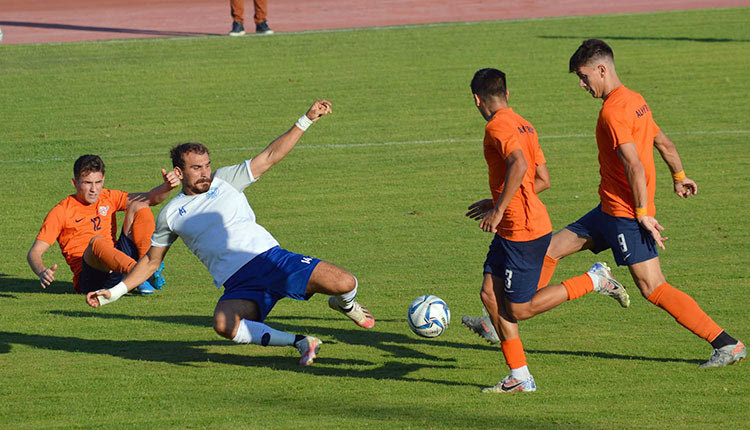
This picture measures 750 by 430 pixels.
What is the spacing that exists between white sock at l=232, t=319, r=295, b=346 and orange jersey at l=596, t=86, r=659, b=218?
8.10 ft

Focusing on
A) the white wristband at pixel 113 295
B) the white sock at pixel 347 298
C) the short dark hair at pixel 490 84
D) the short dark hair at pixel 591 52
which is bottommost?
the white sock at pixel 347 298

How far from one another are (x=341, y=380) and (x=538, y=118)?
10.1 meters

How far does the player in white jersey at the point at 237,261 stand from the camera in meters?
6.85

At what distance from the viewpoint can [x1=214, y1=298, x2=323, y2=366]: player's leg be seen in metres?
6.69

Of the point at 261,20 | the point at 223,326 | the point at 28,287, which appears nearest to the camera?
the point at 223,326

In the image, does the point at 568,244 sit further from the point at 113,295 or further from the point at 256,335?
the point at 113,295

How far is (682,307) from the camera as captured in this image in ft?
21.5

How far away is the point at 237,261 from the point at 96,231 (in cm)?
282

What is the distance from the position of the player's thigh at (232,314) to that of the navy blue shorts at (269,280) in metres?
0.04

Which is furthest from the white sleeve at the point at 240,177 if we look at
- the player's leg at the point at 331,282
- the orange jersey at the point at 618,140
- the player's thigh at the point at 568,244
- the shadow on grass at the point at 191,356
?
the orange jersey at the point at 618,140

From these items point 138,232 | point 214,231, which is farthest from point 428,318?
point 138,232

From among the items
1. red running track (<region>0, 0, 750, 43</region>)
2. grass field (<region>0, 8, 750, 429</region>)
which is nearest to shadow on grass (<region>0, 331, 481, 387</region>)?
grass field (<region>0, 8, 750, 429</region>)

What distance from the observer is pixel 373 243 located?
10.4 metres

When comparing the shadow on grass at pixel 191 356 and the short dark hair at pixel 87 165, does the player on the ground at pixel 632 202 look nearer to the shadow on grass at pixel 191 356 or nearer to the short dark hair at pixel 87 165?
the shadow on grass at pixel 191 356
